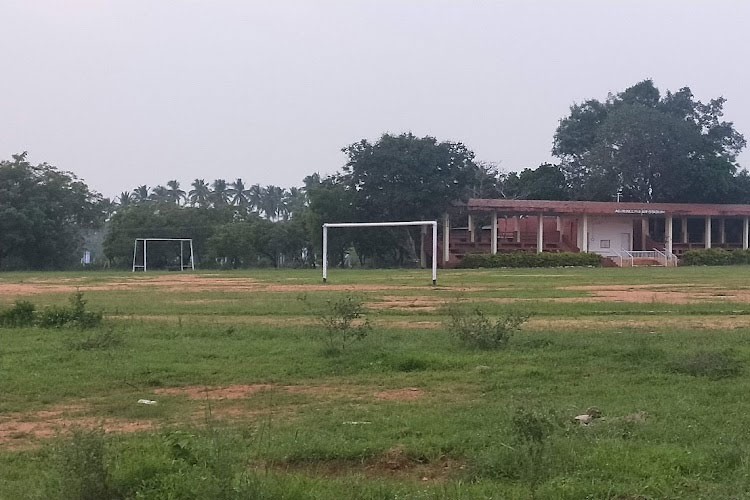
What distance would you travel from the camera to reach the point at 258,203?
110312 millimetres

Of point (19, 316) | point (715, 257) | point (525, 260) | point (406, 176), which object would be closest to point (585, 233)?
point (525, 260)

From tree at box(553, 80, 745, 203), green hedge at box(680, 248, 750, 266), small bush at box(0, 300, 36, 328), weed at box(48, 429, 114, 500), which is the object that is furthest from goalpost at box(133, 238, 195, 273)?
weed at box(48, 429, 114, 500)

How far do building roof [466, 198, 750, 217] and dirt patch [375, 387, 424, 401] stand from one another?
50.6 meters

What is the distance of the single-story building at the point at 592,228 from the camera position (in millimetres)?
60375

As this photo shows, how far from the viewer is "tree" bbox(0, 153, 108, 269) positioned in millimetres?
61594

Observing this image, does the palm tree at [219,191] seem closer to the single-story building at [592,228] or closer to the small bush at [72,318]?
the single-story building at [592,228]

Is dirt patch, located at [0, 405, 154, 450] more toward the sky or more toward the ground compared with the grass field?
more toward the ground

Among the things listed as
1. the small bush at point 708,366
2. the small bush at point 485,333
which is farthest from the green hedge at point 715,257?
the small bush at point 708,366

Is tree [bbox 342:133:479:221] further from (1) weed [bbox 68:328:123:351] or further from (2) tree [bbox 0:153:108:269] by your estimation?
(1) weed [bbox 68:328:123:351]

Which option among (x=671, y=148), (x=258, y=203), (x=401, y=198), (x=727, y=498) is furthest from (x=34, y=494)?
(x=258, y=203)

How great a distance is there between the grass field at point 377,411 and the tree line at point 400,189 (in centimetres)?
4296

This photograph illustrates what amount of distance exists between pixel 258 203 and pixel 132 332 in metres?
96.2

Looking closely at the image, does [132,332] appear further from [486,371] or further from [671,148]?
[671,148]

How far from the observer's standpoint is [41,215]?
62219 mm
